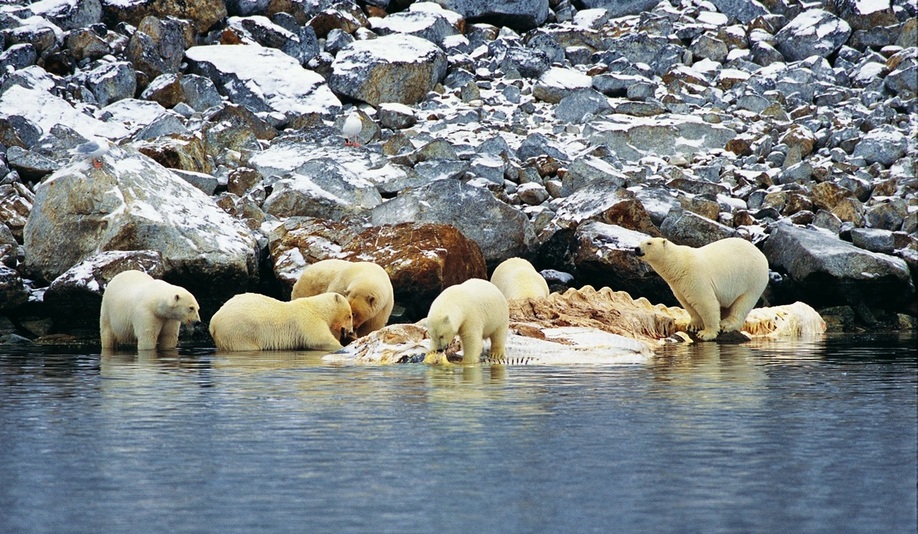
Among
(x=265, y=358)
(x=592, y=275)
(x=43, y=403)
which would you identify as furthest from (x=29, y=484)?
(x=592, y=275)

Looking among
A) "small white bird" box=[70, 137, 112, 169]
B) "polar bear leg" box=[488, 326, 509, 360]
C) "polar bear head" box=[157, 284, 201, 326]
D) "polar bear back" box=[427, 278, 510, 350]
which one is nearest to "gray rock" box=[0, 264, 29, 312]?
"small white bird" box=[70, 137, 112, 169]

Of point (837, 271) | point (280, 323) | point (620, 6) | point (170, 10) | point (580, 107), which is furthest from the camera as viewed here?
point (620, 6)

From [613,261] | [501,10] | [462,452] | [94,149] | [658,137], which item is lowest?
[462,452]

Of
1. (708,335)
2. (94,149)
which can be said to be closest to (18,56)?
(94,149)

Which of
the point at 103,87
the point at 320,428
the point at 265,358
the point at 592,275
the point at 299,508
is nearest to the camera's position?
the point at 299,508

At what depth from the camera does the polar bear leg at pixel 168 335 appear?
584 inches

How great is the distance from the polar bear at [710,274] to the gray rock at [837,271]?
277 centimetres

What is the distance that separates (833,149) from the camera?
2703 cm

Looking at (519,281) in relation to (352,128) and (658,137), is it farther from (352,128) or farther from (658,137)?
(658,137)

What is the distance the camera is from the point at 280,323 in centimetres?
1451

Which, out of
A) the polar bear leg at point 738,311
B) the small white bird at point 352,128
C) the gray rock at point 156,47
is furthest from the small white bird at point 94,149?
the gray rock at point 156,47

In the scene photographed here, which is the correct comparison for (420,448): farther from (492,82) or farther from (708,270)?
(492,82)

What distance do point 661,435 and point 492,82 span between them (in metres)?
27.0

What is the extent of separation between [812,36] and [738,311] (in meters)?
22.6
